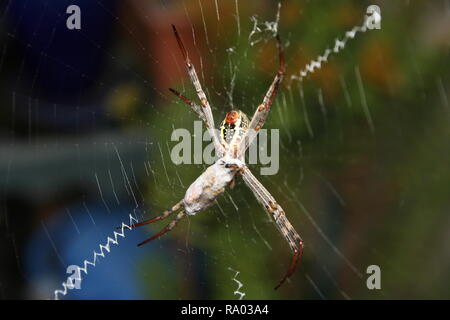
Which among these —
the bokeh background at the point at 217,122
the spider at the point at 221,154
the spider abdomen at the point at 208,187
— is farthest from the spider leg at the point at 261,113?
the bokeh background at the point at 217,122

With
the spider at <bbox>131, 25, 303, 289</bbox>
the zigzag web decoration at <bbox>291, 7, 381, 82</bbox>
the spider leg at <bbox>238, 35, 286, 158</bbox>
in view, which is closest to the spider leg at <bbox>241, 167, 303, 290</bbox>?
the spider at <bbox>131, 25, 303, 289</bbox>

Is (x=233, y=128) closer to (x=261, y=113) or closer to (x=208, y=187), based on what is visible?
(x=261, y=113)

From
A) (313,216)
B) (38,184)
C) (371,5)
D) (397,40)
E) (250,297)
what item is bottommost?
(250,297)

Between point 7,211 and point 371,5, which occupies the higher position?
point 371,5

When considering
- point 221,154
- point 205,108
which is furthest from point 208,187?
point 205,108

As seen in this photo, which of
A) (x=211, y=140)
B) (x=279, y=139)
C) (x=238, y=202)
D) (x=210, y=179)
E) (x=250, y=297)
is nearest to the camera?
(x=210, y=179)

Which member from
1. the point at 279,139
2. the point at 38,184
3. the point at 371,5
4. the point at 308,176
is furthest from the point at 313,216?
the point at 38,184

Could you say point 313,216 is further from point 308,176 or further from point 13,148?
point 13,148

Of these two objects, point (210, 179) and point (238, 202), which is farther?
point (238, 202)
